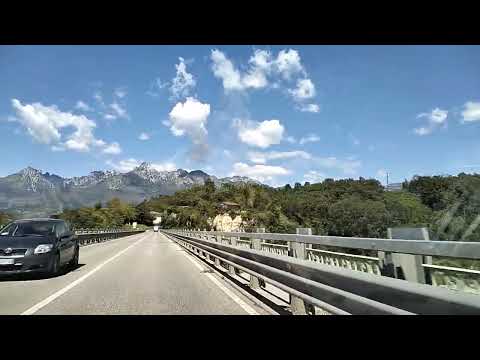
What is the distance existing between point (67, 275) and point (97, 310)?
21.2 ft

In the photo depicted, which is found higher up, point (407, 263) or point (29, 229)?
point (29, 229)

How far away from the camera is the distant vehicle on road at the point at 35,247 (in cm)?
1170

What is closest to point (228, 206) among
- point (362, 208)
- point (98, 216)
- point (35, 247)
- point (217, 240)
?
point (98, 216)

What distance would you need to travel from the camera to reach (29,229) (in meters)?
14.0

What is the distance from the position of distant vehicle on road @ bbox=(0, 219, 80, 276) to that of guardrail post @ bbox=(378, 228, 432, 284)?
9.49 meters

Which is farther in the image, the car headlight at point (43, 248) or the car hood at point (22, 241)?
the car headlight at point (43, 248)

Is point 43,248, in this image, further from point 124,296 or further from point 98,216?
point 98,216

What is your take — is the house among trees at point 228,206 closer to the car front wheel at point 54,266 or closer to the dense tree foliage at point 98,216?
the dense tree foliage at point 98,216

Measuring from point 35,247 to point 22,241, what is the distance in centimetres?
35

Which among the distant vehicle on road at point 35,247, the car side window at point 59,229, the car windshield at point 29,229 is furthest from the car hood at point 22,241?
the car side window at point 59,229

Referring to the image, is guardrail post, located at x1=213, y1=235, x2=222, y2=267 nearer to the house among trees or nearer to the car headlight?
the car headlight
